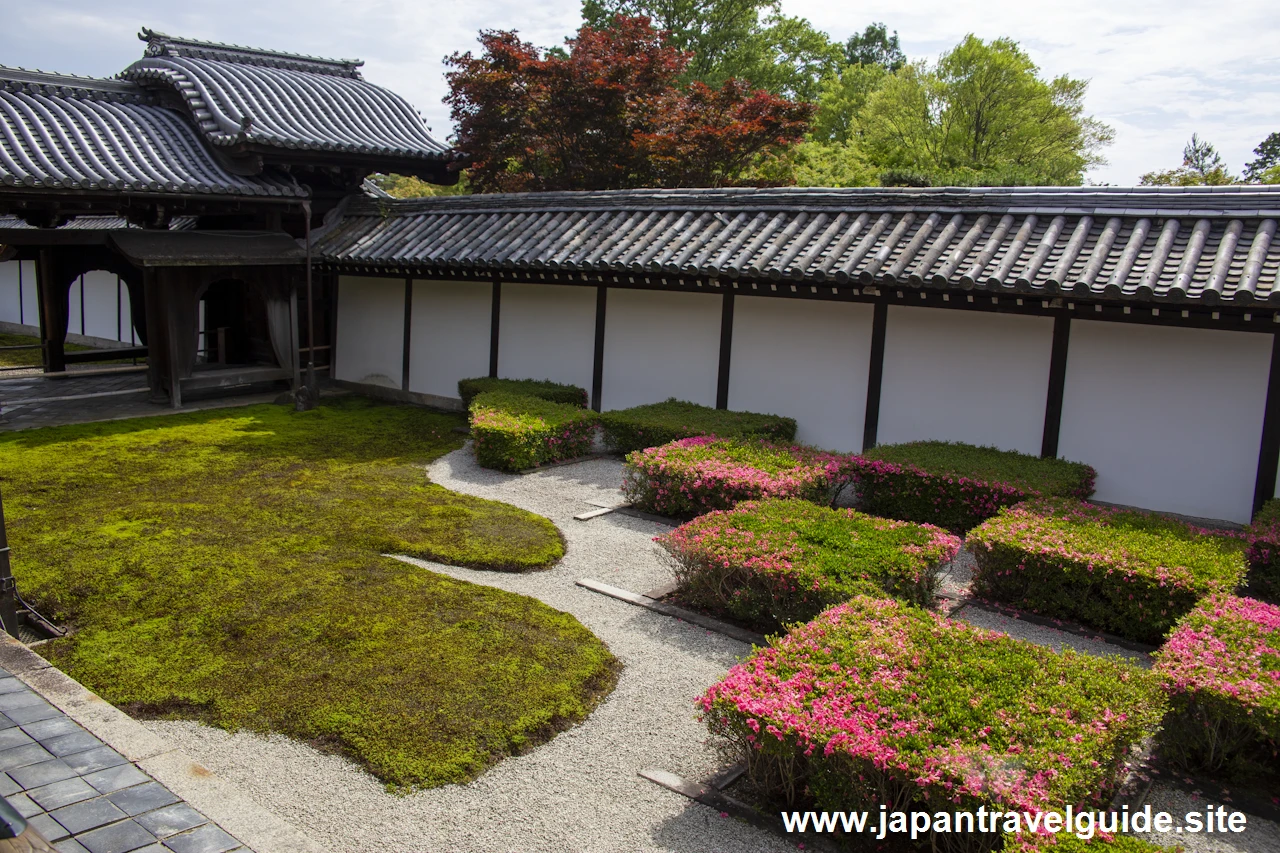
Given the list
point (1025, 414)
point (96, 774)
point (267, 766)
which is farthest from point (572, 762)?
point (1025, 414)

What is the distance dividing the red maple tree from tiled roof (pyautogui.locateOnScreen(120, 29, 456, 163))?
3845 mm

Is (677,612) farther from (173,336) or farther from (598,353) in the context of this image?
(173,336)

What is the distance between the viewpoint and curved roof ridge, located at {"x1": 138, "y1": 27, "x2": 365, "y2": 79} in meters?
19.1

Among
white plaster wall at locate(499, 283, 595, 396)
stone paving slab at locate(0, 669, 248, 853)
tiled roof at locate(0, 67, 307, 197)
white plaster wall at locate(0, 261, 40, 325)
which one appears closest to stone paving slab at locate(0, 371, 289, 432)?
tiled roof at locate(0, 67, 307, 197)

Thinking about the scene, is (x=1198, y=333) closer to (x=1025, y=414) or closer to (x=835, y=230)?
(x=1025, y=414)

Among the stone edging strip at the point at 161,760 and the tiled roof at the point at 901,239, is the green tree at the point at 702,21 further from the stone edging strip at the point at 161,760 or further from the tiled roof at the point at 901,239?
the stone edging strip at the point at 161,760

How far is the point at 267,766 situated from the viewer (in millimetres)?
5465

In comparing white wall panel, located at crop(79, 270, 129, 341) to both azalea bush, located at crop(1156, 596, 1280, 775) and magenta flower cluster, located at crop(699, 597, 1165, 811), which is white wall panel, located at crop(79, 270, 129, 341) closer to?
magenta flower cluster, located at crop(699, 597, 1165, 811)

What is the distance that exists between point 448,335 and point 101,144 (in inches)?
256

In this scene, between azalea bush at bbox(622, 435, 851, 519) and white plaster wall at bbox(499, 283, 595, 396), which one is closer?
azalea bush at bbox(622, 435, 851, 519)

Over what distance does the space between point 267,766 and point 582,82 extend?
20130 millimetres

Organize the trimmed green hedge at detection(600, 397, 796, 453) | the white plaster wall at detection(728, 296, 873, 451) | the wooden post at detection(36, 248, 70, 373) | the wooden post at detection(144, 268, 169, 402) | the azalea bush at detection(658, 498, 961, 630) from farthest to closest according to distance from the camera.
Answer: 1. the wooden post at detection(36, 248, 70, 373)
2. the wooden post at detection(144, 268, 169, 402)
3. the white plaster wall at detection(728, 296, 873, 451)
4. the trimmed green hedge at detection(600, 397, 796, 453)
5. the azalea bush at detection(658, 498, 961, 630)

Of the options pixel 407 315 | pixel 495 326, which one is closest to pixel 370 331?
pixel 407 315

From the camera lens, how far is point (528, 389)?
49.1 ft
